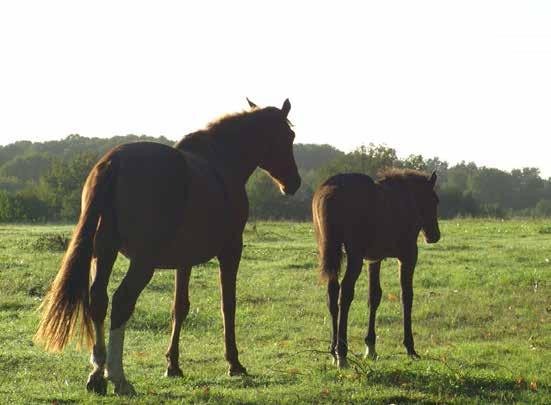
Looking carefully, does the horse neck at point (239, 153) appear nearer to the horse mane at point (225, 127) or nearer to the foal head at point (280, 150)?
the horse mane at point (225, 127)

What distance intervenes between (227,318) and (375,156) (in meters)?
63.3

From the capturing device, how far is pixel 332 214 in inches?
406

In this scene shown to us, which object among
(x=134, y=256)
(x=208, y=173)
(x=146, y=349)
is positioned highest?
(x=208, y=173)

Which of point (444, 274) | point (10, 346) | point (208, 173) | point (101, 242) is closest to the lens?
point (101, 242)

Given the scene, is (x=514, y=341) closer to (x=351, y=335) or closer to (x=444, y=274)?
(x=351, y=335)

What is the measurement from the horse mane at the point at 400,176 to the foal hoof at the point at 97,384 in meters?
5.67

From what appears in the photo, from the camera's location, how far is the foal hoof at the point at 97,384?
7746mm

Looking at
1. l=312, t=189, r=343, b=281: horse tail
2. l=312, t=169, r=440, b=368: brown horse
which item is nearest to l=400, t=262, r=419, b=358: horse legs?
l=312, t=169, r=440, b=368: brown horse

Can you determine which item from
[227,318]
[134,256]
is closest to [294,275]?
[227,318]

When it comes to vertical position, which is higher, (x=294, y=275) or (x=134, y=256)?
(x=134, y=256)

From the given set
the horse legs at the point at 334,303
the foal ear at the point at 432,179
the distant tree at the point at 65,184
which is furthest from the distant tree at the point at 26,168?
the horse legs at the point at 334,303

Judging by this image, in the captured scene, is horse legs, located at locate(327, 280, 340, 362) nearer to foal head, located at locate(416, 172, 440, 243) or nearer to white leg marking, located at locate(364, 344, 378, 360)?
white leg marking, located at locate(364, 344, 378, 360)

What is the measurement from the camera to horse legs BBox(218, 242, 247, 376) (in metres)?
9.45

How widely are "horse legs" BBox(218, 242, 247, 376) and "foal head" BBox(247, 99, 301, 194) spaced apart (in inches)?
60.3
